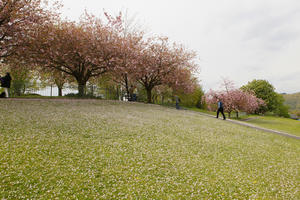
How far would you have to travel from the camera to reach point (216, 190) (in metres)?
6.13

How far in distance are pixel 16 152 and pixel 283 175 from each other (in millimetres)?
11787

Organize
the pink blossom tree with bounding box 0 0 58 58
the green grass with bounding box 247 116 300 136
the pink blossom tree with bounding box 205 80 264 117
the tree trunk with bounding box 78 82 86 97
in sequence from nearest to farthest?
the pink blossom tree with bounding box 0 0 58 58 → the green grass with bounding box 247 116 300 136 → the tree trunk with bounding box 78 82 86 97 → the pink blossom tree with bounding box 205 80 264 117

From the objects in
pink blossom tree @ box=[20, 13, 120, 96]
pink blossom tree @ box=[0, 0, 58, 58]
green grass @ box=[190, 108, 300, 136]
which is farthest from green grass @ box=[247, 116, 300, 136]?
pink blossom tree @ box=[0, 0, 58, 58]

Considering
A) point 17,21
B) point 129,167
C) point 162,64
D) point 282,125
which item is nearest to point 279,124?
point 282,125

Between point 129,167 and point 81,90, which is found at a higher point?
point 81,90

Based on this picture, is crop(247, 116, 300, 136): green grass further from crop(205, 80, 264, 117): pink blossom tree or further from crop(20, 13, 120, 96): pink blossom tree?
crop(20, 13, 120, 96): pink blossom tree

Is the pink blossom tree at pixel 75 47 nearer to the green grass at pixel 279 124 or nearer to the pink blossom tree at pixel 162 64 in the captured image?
the pink blossom tree at pixel 162 64

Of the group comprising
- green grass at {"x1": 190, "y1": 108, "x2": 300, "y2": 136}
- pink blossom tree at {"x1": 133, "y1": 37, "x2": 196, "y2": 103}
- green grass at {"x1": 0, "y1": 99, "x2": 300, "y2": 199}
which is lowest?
green grass at {"x1": 190, "y1": 108, "x2": 300, "y2": 136}

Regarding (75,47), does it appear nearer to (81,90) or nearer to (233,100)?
(81,90)

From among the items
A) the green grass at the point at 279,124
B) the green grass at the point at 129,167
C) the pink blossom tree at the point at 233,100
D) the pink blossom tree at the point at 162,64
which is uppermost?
the pink blossom tree at the point at 162,64

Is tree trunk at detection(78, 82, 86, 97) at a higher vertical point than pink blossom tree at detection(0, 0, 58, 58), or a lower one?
lower

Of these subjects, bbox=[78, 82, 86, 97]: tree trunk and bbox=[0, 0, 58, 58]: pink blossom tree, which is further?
bbox=[78, 82, 86, 97]: tree trunk

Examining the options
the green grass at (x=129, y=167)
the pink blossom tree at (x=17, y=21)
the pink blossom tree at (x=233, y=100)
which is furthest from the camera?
the pink blossom tree at (x=233, y=100)

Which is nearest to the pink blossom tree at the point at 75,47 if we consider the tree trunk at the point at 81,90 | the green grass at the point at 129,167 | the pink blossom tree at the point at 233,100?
the tree trunk at the point at 81,90
